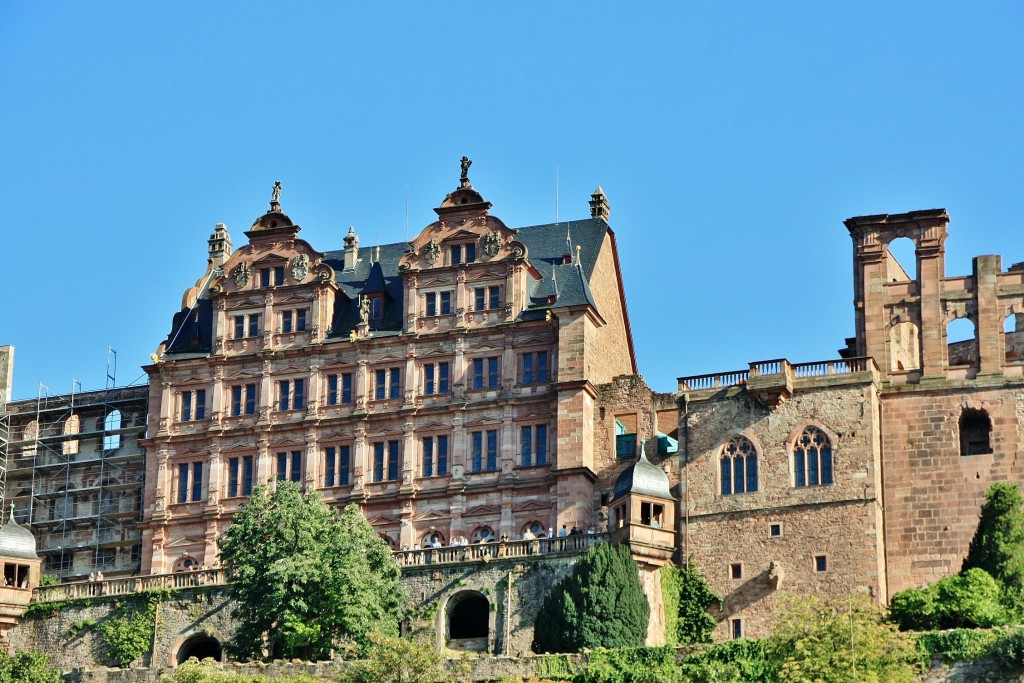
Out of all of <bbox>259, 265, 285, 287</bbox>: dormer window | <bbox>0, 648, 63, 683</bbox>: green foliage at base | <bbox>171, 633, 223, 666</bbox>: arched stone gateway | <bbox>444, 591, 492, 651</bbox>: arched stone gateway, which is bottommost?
<bbox>0, 648, 63, 683</bbox>: green foliage at base

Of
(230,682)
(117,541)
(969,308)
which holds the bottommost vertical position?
(230,682)

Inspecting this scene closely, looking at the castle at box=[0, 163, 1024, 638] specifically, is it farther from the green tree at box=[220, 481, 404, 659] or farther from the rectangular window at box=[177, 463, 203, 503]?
the green tree at box=[220, 481, 404, 659]

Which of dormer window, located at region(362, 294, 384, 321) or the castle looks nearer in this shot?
the castle

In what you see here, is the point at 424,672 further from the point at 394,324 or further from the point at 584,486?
the point at 394,324

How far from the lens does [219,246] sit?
123500 millimetres

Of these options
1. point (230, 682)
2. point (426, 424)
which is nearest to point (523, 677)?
point (230, 682)

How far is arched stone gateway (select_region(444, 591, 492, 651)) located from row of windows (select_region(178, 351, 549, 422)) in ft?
39.5

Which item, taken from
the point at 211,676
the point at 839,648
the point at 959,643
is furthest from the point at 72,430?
the point at 959,643

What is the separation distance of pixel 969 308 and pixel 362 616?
28775 millimetres

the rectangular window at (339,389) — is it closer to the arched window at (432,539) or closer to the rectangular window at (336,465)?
the rectangular window at (336,465)

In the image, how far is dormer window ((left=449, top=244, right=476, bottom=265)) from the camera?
113438 mm

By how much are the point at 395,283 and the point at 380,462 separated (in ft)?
31.7

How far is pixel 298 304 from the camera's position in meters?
116

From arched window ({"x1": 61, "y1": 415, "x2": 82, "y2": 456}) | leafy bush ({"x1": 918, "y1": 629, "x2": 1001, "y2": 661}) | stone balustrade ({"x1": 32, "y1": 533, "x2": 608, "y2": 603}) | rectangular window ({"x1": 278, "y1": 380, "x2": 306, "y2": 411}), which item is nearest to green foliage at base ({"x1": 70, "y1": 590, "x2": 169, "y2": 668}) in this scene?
stone balustrade ({"x1": 32, "y1": 533, "x2": 608, "y2": 603})
